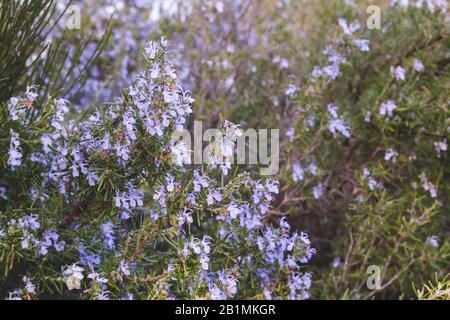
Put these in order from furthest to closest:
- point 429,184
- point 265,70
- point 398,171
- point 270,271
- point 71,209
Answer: point 265,70, point 398,171, point 429,184, point 270,271, point 71,209

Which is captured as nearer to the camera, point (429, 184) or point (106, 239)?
point (106, 239)

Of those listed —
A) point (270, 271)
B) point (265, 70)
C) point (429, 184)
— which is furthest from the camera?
point (265, 70)

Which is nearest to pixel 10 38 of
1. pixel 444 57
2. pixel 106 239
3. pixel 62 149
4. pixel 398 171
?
pixel 62 149

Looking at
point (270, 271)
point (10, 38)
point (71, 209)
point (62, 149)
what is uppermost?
point (10, 38)

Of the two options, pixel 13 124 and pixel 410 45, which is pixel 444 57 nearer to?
pixel 410 45

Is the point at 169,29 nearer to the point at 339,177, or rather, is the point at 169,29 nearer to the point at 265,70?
the point at 265,70

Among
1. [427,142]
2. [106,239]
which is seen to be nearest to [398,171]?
[427,142]

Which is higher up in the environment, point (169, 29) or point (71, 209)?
point (169, 29)
